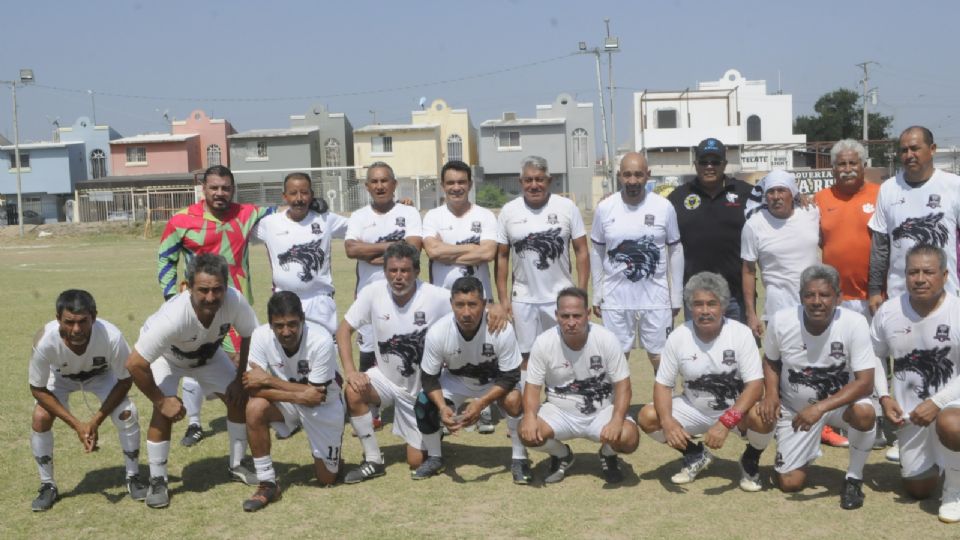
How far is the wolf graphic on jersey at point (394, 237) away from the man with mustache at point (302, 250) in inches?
17.7

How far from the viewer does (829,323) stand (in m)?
5.61

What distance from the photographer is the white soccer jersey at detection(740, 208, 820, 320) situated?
22.3 ft

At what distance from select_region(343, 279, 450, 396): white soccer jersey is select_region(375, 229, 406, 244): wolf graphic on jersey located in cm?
93

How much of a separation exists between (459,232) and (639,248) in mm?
1432

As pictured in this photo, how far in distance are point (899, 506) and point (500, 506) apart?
2.33 meters

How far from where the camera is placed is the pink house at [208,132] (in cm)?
6431

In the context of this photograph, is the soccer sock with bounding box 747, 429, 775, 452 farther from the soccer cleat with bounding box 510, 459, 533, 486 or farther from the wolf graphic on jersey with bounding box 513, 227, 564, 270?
the wolf graphic on jersey with bounding box 513, 227, 564, 270

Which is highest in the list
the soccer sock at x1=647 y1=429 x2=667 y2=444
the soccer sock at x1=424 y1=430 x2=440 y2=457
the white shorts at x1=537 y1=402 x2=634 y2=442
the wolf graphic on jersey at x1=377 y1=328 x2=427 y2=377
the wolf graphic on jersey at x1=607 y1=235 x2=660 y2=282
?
the wolf graphic on jersey at x1=607 y1=235 x2=660 y2=282

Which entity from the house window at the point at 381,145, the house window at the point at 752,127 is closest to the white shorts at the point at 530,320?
the house window at the point at 381,145

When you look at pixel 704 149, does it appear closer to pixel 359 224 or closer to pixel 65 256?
pixel 359 224

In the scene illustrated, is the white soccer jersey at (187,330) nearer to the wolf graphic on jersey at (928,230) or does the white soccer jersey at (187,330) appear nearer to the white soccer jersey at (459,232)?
the white soccer jersey at (459,232)

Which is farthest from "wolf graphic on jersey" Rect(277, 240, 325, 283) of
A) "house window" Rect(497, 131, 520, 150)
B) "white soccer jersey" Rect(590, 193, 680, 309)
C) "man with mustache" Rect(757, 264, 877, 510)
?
"house window" Rect(497, 131, 520, 150)

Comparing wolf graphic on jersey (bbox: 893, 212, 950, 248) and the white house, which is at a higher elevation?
the white house

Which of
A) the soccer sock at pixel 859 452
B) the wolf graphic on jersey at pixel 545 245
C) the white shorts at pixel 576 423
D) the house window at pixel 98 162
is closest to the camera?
the soccer sock at pixel 859 452
